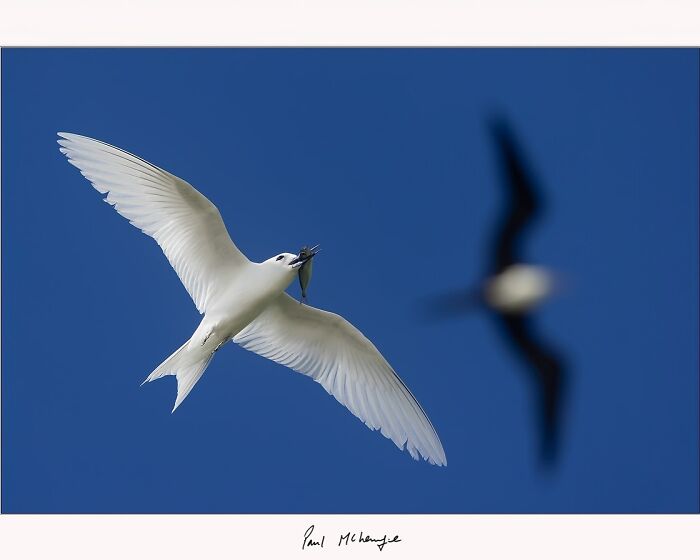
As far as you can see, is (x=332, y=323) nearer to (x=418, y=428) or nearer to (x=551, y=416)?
(x=418, y=428)

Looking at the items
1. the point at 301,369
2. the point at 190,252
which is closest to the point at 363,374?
the point at 301,369

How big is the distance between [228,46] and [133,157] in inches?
46.9

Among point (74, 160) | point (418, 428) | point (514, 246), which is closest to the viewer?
point (514, 246)

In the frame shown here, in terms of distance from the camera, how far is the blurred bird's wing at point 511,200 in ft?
19.5

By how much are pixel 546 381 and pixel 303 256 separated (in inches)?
81.7

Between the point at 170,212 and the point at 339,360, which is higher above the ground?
the point at 170,212

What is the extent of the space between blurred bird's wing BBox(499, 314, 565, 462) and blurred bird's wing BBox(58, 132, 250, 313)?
2378 mm

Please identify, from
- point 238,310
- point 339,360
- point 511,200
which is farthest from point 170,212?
point 511,200

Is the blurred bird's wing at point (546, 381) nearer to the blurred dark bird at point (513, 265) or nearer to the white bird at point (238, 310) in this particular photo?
the blurred dark bird at point (513, 265)

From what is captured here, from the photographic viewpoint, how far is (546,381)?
6.54m

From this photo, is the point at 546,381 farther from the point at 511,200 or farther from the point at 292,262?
the point at 292,262

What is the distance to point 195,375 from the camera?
741cm
